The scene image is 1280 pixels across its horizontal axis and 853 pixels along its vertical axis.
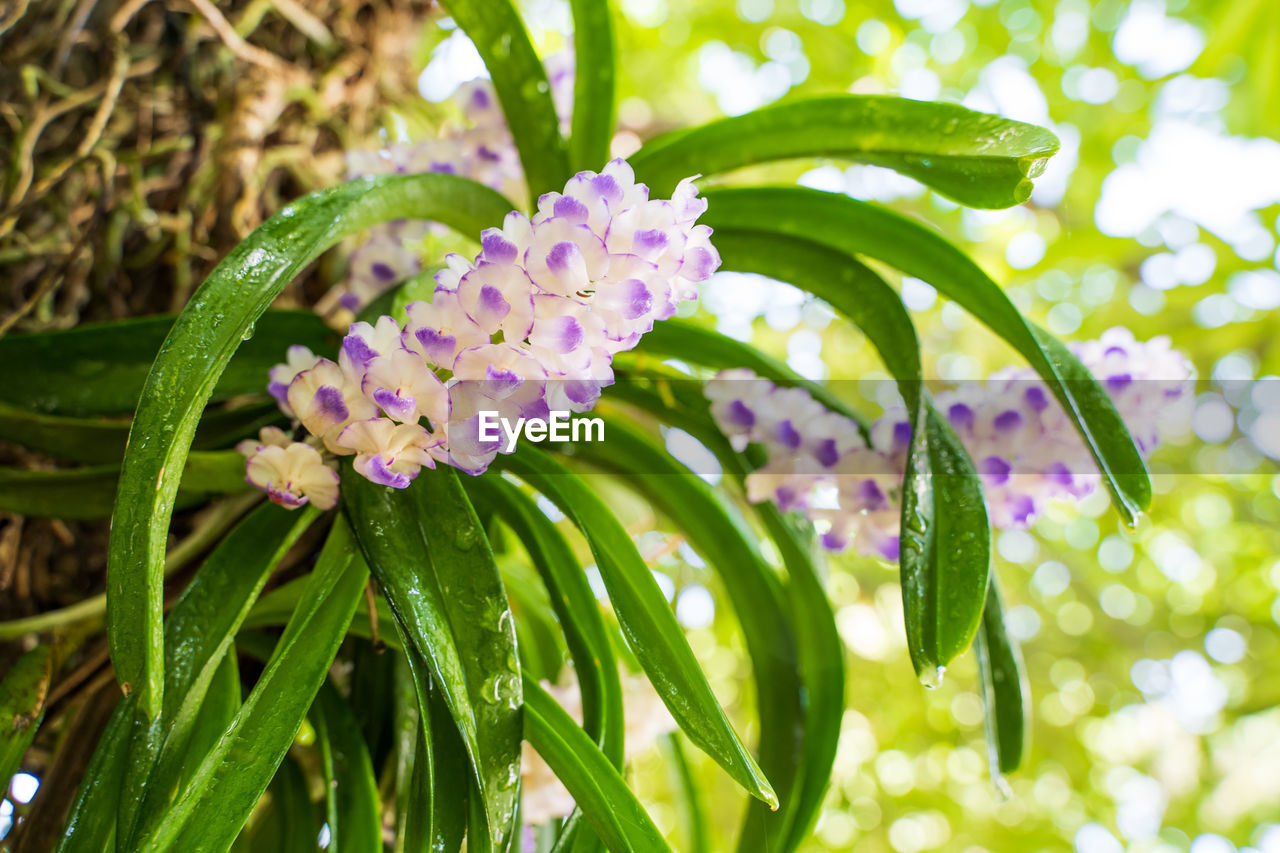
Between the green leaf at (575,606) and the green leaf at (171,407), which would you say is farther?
the green leaf at (575,606)

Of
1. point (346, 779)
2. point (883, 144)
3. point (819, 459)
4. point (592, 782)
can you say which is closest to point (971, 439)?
point (819, 459)

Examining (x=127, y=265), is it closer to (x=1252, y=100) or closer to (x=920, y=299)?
(x=920, y=299)

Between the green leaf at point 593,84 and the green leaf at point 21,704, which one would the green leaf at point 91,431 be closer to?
the green leaf at point 21,704

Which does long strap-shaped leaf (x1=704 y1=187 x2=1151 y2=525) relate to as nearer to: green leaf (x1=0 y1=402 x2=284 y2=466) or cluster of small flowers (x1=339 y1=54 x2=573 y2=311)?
cluster of small flowers (x1=339 y1=54 x2=573 y2=311)

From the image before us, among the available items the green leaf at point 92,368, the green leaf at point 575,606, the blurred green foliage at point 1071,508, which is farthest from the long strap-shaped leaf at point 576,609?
the blurred green foliage at point 1071,508

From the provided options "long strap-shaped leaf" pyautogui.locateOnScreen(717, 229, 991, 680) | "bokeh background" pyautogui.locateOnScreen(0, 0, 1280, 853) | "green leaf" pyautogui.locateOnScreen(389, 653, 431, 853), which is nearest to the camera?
"long strap-shaped leaf" pyautogui.locateOnScreen(717, 229, 991, 680)

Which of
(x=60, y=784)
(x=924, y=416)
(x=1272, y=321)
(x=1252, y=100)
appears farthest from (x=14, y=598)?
(x=1272, y=321)

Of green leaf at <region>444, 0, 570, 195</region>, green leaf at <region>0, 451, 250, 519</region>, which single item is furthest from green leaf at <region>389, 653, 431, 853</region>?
green leaf at <region>444, 0, 570, 195</region>
